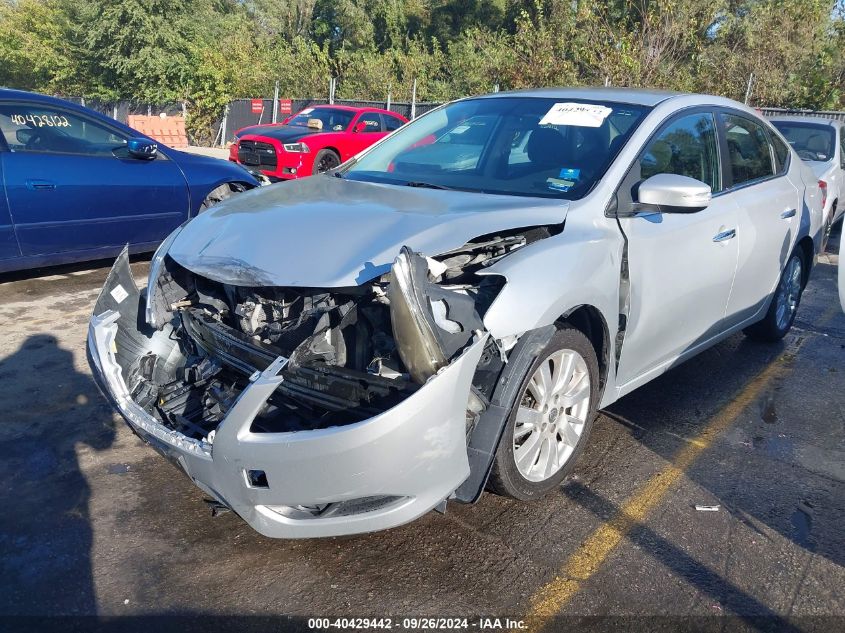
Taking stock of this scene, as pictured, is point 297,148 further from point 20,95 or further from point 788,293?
point 788,293

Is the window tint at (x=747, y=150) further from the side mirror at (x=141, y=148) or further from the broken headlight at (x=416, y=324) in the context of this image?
the side mirror at (x=141, y=148)

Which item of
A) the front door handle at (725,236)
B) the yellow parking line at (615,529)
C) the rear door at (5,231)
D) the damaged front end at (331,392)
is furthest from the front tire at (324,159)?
the damaged front end at (331,392)

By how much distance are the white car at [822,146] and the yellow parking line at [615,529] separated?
17.6 feet

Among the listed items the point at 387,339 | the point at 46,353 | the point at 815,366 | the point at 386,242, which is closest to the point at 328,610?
the point at 387,339

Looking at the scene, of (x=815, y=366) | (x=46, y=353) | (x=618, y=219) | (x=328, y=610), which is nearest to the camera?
(x=328, y=610)

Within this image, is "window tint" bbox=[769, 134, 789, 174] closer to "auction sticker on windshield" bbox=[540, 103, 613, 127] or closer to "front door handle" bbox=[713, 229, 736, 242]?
"front door handle" bbox=[713, 229, 736, 242]

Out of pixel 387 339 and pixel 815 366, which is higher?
pixel 387 339

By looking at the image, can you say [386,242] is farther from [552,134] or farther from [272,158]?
[272,158]

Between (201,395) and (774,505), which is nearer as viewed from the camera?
(201,395)

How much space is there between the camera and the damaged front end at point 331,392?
238 centimetres

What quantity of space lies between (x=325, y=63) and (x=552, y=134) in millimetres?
31067

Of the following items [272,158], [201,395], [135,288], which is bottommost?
[272,158]

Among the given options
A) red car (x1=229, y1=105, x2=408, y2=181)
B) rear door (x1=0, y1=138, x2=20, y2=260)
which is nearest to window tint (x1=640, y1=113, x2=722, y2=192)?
rear door (x1=0, y1=138, x2=20, y2=260)

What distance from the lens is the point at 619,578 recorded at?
2.76 metres
